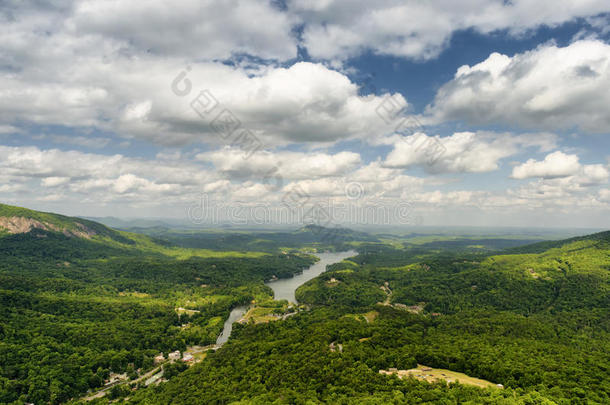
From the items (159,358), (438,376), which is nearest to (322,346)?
(438,376)

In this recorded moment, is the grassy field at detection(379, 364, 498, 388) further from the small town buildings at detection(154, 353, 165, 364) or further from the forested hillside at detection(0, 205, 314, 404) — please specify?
the forested hillside at detection(0, 205, 314, 404)

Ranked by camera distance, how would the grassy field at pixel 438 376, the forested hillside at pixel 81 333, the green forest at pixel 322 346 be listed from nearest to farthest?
the green forest at pixel 322 346 → the grassy field at pixel 438 376 → the forested hillside at pixel 81 333

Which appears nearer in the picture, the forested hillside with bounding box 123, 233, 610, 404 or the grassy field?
the forested hillside with bounding box 123, 233, 610, 404

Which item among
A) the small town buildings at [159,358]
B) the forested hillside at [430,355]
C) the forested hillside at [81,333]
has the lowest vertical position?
the small town buildings at [159,358]

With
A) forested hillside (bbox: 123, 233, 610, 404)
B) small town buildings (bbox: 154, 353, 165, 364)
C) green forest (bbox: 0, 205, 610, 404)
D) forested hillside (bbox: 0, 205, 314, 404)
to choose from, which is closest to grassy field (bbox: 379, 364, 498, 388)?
green forest (bbox: 0, 205, 610, 404)

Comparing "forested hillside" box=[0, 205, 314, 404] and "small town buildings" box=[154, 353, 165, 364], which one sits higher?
"forested hillside" box=[0, 205, 314, 404]

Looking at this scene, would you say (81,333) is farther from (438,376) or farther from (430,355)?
(438,376)

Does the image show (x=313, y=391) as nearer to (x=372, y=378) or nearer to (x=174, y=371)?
(x=372, y=378)

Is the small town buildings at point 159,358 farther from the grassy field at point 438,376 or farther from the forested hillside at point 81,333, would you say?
the grassy field at point 438,376

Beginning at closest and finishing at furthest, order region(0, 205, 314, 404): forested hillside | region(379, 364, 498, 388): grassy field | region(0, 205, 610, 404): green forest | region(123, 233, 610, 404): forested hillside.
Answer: region(123, 233, 610, 404): forested hillside
region(0, 205, 610, 404): green forest
region(379, 364, 498, 388): grassy field
region(0, 205, 314, 404): forested hillside

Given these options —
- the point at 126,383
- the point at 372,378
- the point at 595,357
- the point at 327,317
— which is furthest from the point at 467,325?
the point at 126,383

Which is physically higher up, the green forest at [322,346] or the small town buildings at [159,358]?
the green forest at [322,346]

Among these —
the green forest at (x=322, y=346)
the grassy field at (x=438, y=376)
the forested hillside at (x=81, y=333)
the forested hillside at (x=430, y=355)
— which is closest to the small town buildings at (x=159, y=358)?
the forested hillside at (x=81, y=333)
